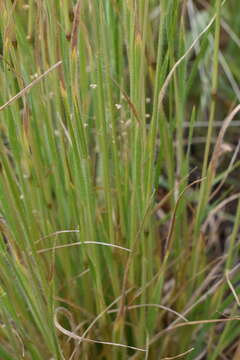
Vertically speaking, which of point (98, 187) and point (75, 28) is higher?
point (75, 28)

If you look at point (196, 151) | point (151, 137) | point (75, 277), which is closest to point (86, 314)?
point (75, 277)

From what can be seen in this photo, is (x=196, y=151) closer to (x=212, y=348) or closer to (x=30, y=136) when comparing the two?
(x=212, y=348)

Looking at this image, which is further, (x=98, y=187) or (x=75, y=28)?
(x=98, y=187)

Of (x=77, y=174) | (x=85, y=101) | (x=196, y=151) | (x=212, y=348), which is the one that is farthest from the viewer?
(x=196, y=151)

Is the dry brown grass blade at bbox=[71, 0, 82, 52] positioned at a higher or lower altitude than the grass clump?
higher

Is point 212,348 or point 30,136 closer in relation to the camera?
point 30,136

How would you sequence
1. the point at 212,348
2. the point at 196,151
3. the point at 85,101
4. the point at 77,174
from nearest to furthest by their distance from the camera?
1. the point at 77,174
2. the point at 85,101
3. the point at 212,348
4. the point at 196,151

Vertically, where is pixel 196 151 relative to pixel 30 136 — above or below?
below

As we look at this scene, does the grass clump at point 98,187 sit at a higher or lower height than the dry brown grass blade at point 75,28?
lower
